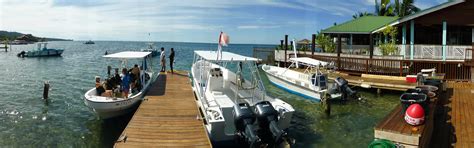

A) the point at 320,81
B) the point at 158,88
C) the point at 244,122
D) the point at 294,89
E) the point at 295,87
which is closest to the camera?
the point at 244,122

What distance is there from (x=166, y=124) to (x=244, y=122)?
222 centimetres

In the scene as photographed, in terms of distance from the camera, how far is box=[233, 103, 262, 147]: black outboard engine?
8789mm

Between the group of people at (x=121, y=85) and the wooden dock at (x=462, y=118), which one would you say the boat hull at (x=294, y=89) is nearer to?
the wooden dock at (x=462, y=118)

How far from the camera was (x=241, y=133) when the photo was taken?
359 inches

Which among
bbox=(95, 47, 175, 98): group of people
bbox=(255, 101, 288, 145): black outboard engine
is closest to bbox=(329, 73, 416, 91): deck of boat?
bbox=(255, 101, 288, 145): black outboard engine

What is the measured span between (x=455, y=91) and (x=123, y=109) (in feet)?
42.4

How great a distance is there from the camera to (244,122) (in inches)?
360

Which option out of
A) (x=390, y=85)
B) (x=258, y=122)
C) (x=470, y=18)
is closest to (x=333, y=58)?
(x=390, y=85)

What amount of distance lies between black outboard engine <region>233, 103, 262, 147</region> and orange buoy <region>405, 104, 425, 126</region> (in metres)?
3.45

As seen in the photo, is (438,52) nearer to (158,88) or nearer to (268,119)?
(268,119)

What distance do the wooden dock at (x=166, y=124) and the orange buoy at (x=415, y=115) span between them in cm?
437

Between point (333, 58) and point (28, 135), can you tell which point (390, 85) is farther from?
point (28, 135)

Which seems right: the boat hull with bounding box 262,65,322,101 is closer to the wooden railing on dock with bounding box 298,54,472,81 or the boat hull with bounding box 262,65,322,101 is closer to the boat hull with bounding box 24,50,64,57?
the wooden railing on dock with bounding box 298,54,472,81

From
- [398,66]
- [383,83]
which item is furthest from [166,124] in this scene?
[398,66]
